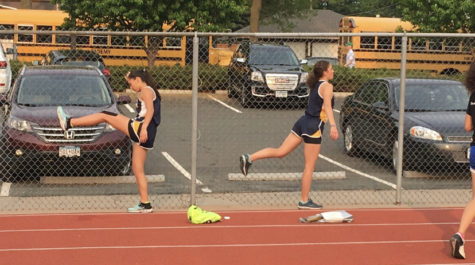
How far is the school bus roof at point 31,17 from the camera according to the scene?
115 ft

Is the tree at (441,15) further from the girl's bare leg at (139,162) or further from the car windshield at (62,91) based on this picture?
the girl's bare leg at (139,162)

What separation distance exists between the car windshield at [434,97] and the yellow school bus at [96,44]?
4.34 meters

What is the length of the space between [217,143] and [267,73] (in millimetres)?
5602

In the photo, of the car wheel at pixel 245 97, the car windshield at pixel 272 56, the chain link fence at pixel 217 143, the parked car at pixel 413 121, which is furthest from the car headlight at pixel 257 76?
the parked car at pixel 413 121

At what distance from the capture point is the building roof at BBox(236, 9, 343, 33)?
57219mm

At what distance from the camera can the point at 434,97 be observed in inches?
568

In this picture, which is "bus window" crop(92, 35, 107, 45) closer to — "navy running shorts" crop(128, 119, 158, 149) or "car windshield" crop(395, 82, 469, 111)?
"car windshield" crop(395, 82, 469, 111)

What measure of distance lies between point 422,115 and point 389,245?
5.12m

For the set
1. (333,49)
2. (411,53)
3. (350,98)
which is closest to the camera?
(350,98)

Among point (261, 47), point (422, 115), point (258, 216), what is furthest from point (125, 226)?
point (261, 47)

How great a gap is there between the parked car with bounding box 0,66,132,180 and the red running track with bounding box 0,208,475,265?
1.86 meters

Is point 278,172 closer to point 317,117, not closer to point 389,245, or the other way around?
point 317,117

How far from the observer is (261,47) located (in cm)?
2442

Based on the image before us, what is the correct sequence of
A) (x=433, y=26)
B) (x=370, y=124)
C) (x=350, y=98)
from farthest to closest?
(x=433, y=26), (x=350, y=98), (x=370, y=124)
